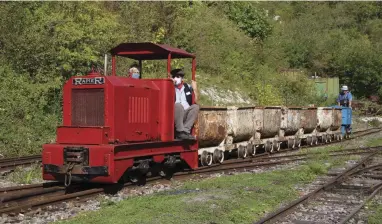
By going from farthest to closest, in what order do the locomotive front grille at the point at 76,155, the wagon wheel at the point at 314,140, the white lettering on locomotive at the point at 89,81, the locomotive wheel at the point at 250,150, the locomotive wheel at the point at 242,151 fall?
the wagon wheel at the point at 314,140
the locomotive wheel at the point at 250,150
the locomotive wheel at the point at 242,151
the white lettering on locomotive at the point at 89,81
the locomotive front grille at the point at 76,155

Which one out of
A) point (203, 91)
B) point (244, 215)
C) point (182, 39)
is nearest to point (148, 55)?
point (244, 215)

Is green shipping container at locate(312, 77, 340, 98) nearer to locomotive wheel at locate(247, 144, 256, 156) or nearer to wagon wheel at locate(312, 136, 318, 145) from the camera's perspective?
wagon wheel at locate(312, 136, 318, 145)

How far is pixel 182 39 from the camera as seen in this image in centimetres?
3050

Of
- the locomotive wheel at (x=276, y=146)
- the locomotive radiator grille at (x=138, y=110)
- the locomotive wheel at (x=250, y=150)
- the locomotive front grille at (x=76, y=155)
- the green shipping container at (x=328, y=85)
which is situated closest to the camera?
the locomotive front grille at (x=76, y=155)

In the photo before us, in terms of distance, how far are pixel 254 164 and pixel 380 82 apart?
41732mm

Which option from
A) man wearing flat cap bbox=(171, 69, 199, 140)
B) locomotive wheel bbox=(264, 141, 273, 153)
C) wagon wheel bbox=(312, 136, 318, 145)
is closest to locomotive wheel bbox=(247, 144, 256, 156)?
locomotive wheel bbox=(264, 141, 273, 153)

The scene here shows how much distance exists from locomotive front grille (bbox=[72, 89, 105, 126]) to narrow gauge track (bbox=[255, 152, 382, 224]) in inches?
158

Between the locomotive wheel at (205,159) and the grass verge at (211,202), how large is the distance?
1.64 metres

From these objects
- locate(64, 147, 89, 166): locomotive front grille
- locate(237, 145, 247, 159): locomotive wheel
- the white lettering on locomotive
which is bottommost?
locate(237, 145, 247, 159): locomotive wheel

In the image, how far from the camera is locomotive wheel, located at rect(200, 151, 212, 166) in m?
13.6

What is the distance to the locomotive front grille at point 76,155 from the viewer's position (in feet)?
31.6

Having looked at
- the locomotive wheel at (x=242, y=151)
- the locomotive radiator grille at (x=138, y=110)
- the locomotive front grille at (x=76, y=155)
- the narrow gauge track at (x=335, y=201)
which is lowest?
the narrow gauge track at (x=335, y=201)

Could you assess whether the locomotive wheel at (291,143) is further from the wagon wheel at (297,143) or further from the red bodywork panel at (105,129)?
the red bodywork panel at (105,129)

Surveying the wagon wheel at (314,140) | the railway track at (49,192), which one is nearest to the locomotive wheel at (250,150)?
the railway track at (49,192)
